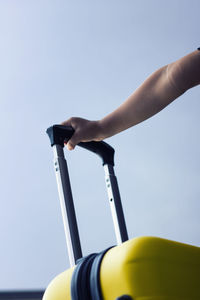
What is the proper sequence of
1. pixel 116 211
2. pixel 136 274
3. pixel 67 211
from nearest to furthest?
pixel 136 274 < pixel 67 211 < pixel 116 211

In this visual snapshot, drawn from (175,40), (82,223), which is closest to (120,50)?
(175,40)

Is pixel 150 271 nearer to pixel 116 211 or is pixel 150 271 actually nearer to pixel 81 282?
pixel 81 282

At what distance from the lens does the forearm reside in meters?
0.98

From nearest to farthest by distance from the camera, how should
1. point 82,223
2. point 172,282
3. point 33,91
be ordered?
1. point 172,282
2. point 82,223
3. point 33,91

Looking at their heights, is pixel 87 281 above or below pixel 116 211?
below

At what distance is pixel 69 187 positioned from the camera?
1.06m

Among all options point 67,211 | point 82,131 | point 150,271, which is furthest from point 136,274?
point 82,131

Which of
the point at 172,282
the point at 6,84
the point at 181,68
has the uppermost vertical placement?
the point at 6,84

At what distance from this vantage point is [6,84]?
8.46 feet

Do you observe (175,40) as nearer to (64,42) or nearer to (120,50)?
(120,50)

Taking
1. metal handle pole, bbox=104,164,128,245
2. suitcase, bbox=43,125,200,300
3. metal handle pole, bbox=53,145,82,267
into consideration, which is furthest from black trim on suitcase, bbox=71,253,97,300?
metal handle pole, bbox=104,164,128,245

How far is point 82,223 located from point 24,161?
44 cm

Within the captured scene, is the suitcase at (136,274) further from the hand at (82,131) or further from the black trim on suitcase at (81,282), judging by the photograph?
the hand at (82,131)

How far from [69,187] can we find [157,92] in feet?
0.94
